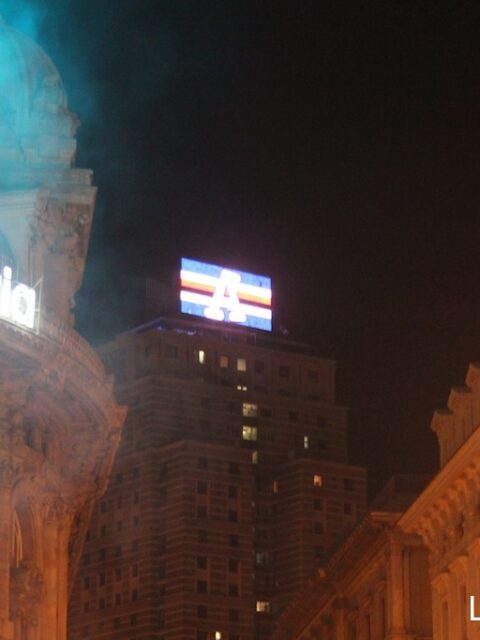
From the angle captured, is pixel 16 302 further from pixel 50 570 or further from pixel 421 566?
pixel 421 566

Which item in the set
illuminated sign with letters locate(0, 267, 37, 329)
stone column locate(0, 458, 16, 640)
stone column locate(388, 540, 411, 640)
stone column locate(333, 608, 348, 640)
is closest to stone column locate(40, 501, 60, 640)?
stone column locate(0, 458, 16, 640)

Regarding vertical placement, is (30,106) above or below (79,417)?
above

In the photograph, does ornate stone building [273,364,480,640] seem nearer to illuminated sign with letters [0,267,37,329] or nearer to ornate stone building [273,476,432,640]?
ornate stone building [273,476,432,640]

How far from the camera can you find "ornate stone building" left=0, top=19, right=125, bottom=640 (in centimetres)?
7838

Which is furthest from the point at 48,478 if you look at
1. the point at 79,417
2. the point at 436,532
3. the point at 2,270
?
the point at 436,532

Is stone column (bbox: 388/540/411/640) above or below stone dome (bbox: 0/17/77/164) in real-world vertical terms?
below

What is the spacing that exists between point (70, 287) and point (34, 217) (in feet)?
18.0

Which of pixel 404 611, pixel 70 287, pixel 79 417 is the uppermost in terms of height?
pixel 70 287

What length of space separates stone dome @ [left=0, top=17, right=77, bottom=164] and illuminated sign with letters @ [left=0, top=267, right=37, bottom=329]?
11855 mm

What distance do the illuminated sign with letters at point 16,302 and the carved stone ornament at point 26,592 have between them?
1052 cm

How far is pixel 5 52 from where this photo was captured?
91938mm

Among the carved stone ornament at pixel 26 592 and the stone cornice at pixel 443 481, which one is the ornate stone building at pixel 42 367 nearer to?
the carved stone ornament at pixel 26 592

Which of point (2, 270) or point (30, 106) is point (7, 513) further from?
point (30, 106)

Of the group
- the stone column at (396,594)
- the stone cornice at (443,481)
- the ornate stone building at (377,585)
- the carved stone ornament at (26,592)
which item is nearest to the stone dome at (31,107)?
the carved stone ornament at (26,592)
